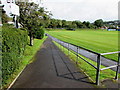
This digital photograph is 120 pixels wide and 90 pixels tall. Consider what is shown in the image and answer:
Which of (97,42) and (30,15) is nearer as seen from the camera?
(30,15)

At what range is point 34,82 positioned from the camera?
162 inches

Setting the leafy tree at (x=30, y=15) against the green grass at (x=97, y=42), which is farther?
the green grass at (x=97, y=42)

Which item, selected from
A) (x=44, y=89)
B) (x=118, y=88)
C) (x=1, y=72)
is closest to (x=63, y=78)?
→ (x=44, y=89)

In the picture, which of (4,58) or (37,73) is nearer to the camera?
(4,58)

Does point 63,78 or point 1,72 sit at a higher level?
point 1,72

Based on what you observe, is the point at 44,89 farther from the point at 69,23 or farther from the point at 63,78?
the point at 69,23

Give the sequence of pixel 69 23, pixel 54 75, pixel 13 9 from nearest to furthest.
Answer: pixel 54 75 < pixel 13 9 < pixel 69 23

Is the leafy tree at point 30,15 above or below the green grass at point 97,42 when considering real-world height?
above

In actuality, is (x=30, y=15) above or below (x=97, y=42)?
above

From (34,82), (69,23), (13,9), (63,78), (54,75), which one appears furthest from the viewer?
(69,23)

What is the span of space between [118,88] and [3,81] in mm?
4137

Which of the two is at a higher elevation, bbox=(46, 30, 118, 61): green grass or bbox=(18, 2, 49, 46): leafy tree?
bbox=(18, 2, 49, 46): leafy tree

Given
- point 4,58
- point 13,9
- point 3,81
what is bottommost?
point 3,81

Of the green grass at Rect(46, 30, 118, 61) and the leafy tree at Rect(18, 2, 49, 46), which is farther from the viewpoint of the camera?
the green grass at Rect(46, 30, 118, 61)
